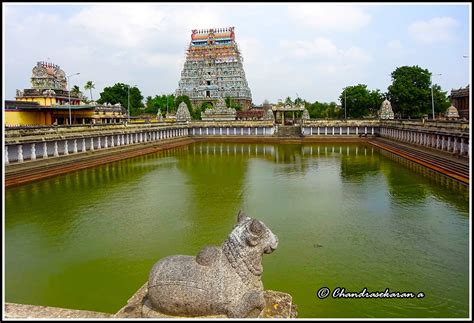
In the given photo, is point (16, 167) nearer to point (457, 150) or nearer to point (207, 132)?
point (457, 150)

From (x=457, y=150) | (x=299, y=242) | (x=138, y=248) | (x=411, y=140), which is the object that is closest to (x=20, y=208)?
(x=138, y=248)

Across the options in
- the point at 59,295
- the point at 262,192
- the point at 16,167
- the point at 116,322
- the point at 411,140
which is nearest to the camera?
the point at 116,322

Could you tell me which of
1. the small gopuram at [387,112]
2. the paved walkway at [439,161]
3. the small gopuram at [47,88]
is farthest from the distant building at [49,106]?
the small gopuram at [387,112]

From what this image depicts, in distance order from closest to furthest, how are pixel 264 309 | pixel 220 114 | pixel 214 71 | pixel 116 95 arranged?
pixel 264 309 < pixel 220 114 < pixel 116 95 < pixel 214 71

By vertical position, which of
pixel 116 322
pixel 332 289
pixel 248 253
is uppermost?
pixel 248 253

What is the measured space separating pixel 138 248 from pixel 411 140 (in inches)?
1337

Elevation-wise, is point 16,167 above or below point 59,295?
above

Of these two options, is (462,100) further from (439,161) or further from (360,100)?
(439,161)

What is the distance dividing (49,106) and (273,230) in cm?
4337

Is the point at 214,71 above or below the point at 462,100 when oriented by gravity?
above

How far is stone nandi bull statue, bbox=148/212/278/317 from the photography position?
17.9 feet

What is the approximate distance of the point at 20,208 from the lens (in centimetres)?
1659

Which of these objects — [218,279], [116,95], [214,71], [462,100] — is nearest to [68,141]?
[218,279]

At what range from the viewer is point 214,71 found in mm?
91312
